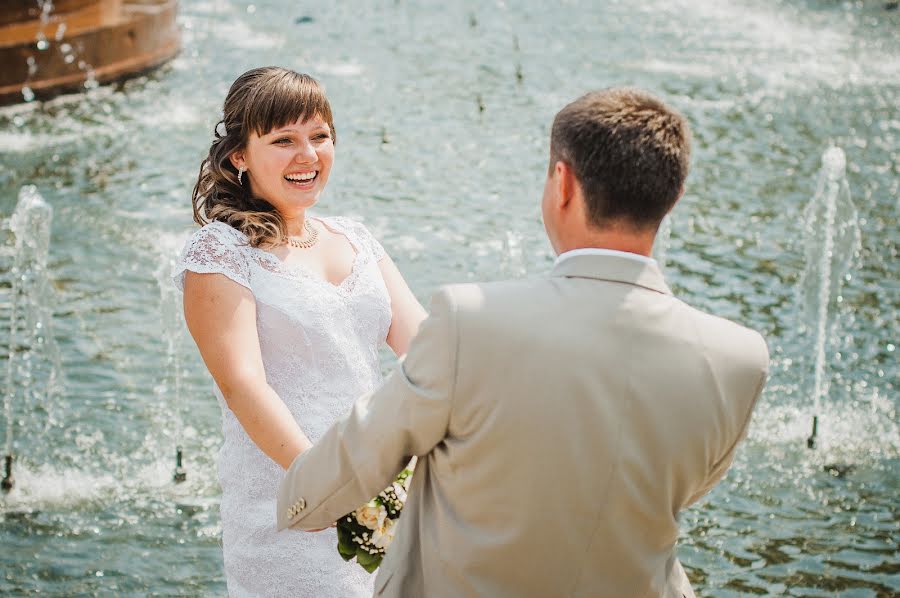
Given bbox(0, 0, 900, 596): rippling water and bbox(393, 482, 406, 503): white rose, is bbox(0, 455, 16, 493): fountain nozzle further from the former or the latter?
bbox(393, 482, 406, 503): white rose

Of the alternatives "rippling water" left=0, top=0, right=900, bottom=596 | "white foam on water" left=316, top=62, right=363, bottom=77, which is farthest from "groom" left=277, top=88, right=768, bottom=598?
"white foam on water" left=316, top=62, right=363, bottom=77

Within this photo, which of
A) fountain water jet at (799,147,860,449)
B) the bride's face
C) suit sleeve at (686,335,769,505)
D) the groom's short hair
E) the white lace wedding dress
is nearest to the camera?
the groom's short hair

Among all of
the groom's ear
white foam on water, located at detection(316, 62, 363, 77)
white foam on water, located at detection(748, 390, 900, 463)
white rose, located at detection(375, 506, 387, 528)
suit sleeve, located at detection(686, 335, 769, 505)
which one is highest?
the groom's ear

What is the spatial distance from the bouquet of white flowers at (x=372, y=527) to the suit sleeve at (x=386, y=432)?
227mm

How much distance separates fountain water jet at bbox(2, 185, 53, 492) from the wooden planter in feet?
14.0

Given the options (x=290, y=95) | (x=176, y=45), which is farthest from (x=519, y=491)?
(x=176, y=45)

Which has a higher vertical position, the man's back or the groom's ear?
the groom's ear

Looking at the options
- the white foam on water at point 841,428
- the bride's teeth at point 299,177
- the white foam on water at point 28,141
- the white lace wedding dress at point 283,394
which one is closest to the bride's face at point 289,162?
the bride's teeth at point 299,177

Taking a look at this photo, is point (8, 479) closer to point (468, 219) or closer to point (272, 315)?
point (272, 315)

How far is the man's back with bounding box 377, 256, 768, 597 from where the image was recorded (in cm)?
220

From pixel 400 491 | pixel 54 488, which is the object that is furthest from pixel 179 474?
pixel 400 491

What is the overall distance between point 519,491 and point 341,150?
11.0 metres

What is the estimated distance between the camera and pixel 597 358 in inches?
86.6

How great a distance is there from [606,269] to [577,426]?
0.32 meters
